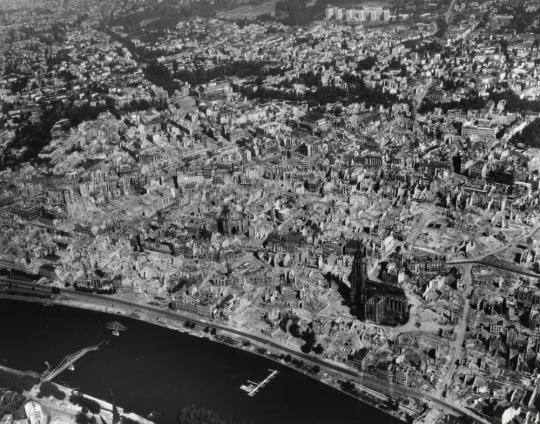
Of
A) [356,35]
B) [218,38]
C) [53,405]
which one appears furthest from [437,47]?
[53,405]

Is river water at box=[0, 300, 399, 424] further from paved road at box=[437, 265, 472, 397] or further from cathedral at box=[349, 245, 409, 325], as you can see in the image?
cathedral at box=[349, 245, 409, 325]

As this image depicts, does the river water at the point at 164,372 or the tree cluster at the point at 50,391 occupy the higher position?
the tree cluster at the point at 50,391

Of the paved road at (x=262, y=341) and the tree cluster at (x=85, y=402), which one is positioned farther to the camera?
the tree cluster at (x=85, y=402)

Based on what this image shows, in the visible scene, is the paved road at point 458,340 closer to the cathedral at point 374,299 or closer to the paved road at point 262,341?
the paved road at point 262,341

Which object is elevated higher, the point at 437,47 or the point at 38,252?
the point at 437,47

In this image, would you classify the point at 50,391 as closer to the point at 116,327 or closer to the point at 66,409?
the point at 66,409

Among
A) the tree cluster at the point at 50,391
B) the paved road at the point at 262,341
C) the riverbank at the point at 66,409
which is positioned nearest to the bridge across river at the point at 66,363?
the riverbank at the point at 66,409

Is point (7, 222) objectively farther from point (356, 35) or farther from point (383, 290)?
point (356, 35)
